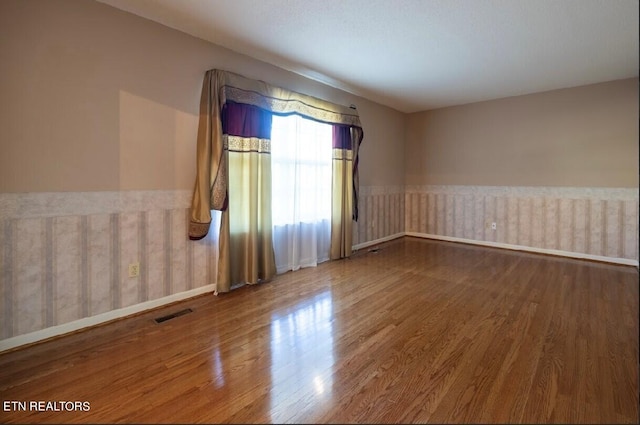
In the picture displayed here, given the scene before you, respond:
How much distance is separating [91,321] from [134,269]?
437 mm

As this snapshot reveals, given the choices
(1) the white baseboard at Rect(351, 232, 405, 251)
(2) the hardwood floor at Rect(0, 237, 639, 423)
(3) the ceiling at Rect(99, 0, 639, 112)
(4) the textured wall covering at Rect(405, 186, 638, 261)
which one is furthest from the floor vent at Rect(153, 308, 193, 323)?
(4) the textured wall covering at Rect(405, 186, 638, 261)

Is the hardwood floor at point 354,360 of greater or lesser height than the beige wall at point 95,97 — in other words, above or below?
below

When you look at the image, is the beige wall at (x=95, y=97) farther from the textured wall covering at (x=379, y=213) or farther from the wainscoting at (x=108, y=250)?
the textured wall covering at (x=379, y=213)

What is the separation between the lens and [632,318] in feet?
7.55

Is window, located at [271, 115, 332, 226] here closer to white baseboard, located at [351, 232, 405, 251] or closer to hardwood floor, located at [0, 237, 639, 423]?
white baseboard, located at [351, 232, 405, 251]

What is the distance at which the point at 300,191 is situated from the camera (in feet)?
12.1

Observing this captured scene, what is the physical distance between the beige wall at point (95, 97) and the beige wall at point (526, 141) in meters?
→ 3.86

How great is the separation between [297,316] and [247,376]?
0.79 meters

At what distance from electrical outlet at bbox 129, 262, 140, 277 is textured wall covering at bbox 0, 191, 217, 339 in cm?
3

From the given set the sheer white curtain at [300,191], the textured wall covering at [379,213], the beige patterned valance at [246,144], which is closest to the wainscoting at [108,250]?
the beige patterned valance at [246,144]

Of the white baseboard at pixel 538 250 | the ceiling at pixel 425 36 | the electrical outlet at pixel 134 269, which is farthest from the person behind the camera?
the white baseboard at pixel 538 250

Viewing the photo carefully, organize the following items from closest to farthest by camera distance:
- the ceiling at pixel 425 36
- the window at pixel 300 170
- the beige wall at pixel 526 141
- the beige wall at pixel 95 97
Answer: the beige wall at pixel 95 97 → the ceiling at pixel 425 36 → the window at pixel 300 170 → the beige wall at pixel 526 141

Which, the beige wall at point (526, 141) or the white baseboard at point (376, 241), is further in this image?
the white baseboard at point (376, 241)

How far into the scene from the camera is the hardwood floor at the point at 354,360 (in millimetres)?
1411
